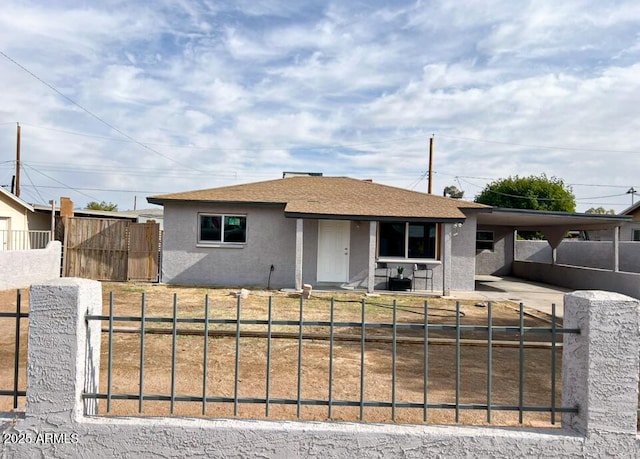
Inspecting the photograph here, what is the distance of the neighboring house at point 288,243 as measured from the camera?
15664 mm

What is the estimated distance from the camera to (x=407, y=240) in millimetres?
15844

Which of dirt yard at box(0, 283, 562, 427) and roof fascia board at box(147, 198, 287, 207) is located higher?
roof fascia board at box(147, 198, 287, 207)

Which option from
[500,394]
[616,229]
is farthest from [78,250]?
[616,229]

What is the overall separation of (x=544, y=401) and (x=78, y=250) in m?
15.8

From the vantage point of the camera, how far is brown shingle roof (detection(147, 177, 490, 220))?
14.9m

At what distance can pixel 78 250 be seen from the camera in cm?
→ 1612

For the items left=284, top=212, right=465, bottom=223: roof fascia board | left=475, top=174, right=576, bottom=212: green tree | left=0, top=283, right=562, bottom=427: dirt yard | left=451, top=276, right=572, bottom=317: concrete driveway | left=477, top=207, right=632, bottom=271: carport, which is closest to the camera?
left=0, top=283, right=562, bottom=427: dirt yard

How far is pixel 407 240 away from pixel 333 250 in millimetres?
2665

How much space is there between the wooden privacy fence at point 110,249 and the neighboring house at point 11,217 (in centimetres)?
409

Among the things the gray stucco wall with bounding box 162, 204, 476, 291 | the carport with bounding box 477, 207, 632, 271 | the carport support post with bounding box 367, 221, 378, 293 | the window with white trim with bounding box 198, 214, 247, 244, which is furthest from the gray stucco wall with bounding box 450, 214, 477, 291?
the window with white trim with bounding box 198, 214, 247, 244

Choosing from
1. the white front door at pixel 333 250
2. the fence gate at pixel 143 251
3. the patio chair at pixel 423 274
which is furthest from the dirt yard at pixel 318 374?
the white front door at pixel 333 250

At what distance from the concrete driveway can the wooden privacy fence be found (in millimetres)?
10804

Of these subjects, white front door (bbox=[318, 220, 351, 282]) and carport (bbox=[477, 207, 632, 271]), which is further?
white front door (bbox=[318, 220, 351, 282])

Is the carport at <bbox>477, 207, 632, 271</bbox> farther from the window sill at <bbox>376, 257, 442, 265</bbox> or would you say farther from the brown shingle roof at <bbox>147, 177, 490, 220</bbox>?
the window sill at <bbox>376, 257, 442, 265</bbox>
